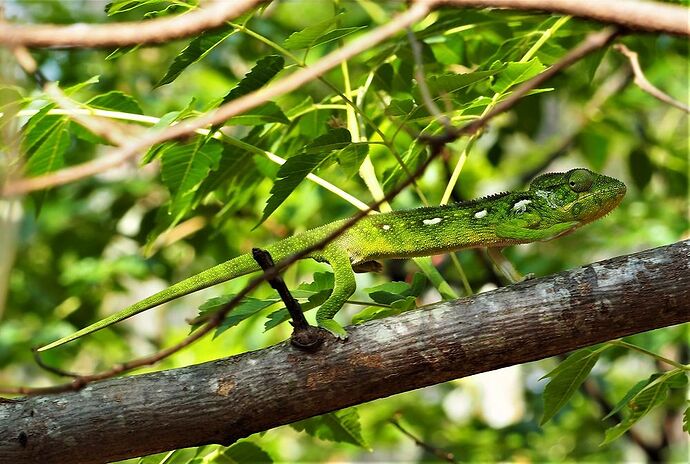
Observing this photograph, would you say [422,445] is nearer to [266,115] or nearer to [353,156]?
[353,156]

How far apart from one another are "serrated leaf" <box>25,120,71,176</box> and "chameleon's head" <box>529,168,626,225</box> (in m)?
1.72

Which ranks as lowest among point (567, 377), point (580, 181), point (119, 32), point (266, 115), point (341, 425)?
point (341, 425)

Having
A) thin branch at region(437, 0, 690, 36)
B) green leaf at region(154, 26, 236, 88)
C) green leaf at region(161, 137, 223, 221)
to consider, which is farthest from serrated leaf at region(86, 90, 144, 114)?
thin branch at region(437, 0, 690, 36)

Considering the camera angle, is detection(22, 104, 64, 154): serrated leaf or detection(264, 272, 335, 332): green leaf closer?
detection(264, 272, 335, 332): green leaf

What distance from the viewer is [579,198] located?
3.34 meters

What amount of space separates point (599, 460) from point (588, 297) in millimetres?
3715

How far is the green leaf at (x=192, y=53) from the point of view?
2383mm

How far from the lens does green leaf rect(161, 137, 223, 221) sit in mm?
2781

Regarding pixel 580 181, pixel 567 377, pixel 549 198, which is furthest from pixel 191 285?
pixel 580 181

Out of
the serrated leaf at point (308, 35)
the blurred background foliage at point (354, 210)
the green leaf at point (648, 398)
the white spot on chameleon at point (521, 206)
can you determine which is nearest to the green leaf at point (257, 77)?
the serrated leaf at point (308, 35)

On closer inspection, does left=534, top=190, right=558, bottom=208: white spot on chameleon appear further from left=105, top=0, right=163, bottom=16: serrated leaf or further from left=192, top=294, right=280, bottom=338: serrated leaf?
left=105, top=0, right=163, bottom=16: serrated leaf

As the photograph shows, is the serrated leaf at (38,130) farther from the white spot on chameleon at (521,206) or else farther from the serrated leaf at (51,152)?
the white spot on chameleon at (521,206)

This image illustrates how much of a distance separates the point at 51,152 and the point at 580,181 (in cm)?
189

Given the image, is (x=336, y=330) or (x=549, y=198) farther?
(x=549, y=198)
